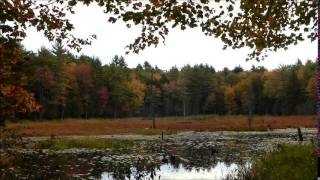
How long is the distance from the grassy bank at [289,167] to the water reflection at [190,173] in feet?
9.03

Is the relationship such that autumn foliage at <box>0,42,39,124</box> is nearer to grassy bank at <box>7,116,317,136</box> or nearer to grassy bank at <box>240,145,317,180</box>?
grassy bank at <box>240,145,317,180</box>

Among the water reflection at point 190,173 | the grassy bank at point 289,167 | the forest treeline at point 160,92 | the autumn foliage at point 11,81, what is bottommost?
the water reflection at point 190,173

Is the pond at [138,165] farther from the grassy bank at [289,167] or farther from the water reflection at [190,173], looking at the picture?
the grassy bank at [289,167]

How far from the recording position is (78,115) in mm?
115312

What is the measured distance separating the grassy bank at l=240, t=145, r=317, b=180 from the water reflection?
2.75m

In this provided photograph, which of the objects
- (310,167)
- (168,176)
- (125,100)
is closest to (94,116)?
(125,100)

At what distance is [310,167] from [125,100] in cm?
11299

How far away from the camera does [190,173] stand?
80.0 ft

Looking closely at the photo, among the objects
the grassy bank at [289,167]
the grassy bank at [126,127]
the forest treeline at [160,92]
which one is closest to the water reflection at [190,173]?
the grassy bank at [289,167]

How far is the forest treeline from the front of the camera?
10194 centimetres

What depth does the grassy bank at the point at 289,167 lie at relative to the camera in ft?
46.6

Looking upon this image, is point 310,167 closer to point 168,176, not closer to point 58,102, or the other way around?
point 168,176

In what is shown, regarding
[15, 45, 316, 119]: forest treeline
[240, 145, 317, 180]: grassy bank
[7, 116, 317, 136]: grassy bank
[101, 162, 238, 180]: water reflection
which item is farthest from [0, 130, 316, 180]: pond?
[15, 45, 316, 119]: forest treeline

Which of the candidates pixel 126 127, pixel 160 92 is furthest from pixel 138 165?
pixel 160 92
